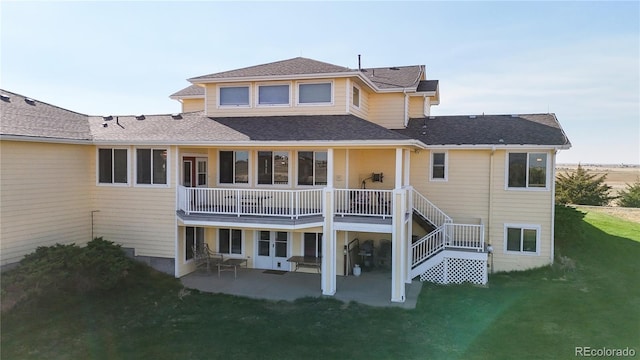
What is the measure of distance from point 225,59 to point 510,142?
1276cm

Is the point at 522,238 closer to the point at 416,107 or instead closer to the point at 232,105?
the point at 416,107

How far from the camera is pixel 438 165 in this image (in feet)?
52.2

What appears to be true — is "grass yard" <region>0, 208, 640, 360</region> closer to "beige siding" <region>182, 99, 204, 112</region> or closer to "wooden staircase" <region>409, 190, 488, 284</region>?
"wooden staircase" <region>409, 190, 488, 284</region>

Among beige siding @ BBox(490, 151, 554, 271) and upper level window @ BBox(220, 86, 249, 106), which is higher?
upper level window @ BBox(220, 86, 249, 106)

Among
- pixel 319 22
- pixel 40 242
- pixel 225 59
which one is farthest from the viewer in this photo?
pixel 225 59

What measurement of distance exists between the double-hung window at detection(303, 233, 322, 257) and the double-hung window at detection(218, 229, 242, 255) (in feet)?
8.36

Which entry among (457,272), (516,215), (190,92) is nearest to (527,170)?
(516,215)

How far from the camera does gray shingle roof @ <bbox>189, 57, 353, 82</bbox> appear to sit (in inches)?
587

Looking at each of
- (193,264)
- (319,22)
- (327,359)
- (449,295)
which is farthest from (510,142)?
(193,264)

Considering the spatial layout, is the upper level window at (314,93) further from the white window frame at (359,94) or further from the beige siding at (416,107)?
the beige siding at (416,107)

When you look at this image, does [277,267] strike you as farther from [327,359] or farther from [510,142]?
[510,142]

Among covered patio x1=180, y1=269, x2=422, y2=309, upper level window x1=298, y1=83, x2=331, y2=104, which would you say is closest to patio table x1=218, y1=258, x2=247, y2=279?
covered patio x1=180, y1=269, x2=422, y2=309

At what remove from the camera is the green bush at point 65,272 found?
10414 mm

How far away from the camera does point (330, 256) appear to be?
12484 millimetres
